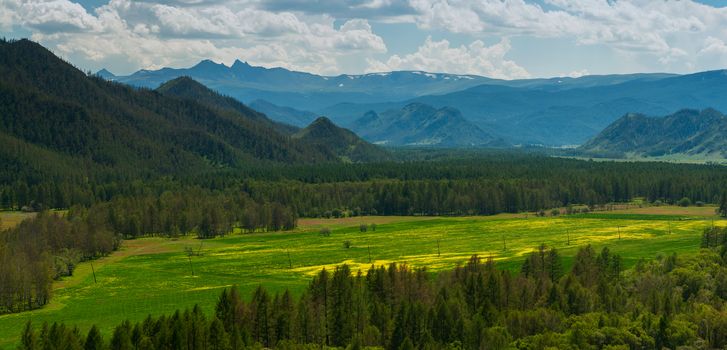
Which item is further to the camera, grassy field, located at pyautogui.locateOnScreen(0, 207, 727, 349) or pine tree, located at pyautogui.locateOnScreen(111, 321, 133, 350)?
grassy field, located at pyautogui.locateOnScreen(0, 207, 727, 349)

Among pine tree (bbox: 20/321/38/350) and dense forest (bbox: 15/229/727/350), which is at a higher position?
pine tree (bbox: 20/321/38/350)

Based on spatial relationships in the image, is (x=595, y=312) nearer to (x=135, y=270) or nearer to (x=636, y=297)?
(x=636, y=297)

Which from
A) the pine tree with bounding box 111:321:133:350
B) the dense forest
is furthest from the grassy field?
the pine tree with bounding box 111:321:133:350

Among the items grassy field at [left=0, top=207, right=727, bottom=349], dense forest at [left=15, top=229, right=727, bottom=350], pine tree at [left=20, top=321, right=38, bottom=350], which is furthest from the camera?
grassy field at [left=0, top=207, right=727, bottom=349]

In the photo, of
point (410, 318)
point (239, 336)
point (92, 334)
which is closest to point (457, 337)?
point (410, 318)

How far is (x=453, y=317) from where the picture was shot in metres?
95.3

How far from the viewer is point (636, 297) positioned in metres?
108

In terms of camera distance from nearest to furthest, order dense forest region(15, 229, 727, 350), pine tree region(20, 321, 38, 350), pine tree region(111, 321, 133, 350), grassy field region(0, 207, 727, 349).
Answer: pine tree region(20, 321, 38, 350) < pine tree region(111, 321, 133, 350) < dense forest region(15, 229, 727, 350) < grassy field region(0, 207, 727, 349)

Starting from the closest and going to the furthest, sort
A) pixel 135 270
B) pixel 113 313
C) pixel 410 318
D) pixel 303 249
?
pixel 410 318, pixel 113 313, pixel 135 270, pixel 303 249

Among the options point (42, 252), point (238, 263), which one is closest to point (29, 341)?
point (42, 252)

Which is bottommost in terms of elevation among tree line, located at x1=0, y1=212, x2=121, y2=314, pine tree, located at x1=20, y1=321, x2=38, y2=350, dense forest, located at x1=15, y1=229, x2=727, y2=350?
dense forest, located at x1=15, y1=229, x2=727, y2=350

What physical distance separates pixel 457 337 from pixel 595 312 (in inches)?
734

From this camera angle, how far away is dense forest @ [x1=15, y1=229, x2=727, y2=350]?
86.9 metres

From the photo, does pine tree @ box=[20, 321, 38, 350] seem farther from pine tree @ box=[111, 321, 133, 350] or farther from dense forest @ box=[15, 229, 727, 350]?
pine tree @ box=[111, 321, 133, 350]
